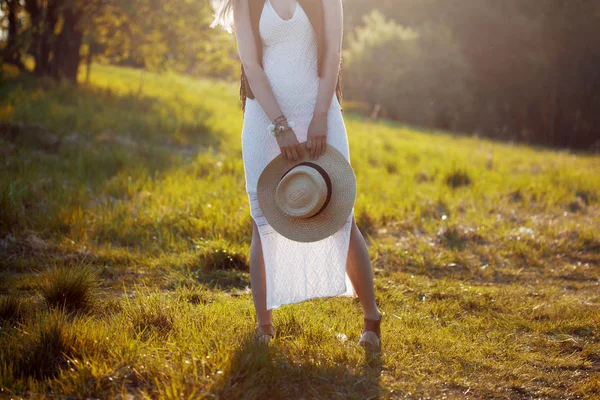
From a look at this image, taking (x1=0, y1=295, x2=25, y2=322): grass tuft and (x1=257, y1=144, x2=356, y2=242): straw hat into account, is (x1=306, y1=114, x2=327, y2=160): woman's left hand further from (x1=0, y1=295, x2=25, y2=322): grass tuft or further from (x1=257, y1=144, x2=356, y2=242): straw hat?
(x1=0, y1=295, x2=25, y2=322): grass tuft

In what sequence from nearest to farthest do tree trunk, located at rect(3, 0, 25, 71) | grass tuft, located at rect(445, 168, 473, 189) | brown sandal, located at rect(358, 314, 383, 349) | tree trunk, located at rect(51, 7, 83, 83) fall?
brown sandal, located at rect(358, 314, 383, 349)
grass tuft, located at rect(445, 168, 473, 189)
tree trunk, located at rect(3, 0, 25, 71)
tree trunk, located at rect(51, 7, 83, 83)

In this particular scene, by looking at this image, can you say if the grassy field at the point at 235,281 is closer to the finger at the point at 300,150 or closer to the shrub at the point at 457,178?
the shrub at the point at 457,178

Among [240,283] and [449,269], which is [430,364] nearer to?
[240,283]

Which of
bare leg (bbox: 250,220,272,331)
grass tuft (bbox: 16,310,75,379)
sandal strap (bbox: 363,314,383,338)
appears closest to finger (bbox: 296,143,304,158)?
bare leg (bbox: 250,220,272,331)

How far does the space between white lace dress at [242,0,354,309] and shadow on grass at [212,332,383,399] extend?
0.46 meters

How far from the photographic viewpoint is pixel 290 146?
3041mm

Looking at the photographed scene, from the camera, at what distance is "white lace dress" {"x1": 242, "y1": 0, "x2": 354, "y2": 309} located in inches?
124

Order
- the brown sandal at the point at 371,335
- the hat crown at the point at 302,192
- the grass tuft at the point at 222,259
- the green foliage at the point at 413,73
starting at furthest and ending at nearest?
the green foliage at the point at 413,73, the grass tuft at the point at 222,259, the brown sandal at the point at 371,335, the hat crown at the point at 302,192

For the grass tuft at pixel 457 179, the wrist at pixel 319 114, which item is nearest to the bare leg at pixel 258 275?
the wrist at pixel 319 114

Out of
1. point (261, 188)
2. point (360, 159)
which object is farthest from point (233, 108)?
point (261, 188)

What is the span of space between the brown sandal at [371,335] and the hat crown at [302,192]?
0.76 meters

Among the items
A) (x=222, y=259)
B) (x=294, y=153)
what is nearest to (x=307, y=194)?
(x=294, y=153)

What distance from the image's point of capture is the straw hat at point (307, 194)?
9.75 feet

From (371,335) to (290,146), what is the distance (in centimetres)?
114
